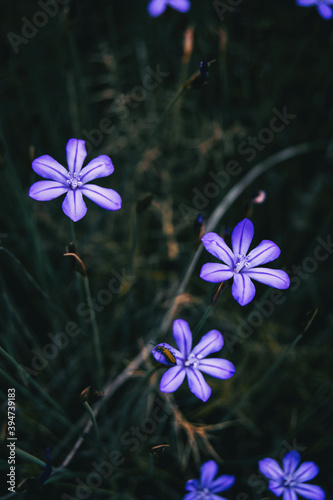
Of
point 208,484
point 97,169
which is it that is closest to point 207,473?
point 208,484

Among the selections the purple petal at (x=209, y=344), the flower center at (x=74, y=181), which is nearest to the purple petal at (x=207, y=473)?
the purple petal at (x=209, y=344)

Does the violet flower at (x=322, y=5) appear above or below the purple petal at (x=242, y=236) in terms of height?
above

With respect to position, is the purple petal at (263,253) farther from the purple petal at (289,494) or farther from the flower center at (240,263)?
the purple petal at (289,494)

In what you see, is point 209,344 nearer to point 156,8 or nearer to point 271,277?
point 271,277

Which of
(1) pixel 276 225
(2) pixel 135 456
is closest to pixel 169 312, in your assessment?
(2) pixel 135 456

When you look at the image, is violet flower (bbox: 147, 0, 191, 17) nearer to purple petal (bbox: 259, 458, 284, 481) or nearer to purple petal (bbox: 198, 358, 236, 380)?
purple petal (bbox: 198, 358, 236, 380)

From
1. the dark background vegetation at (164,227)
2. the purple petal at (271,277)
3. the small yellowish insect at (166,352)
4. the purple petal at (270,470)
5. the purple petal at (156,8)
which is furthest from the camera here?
the dark background vegetation at (164,227)
